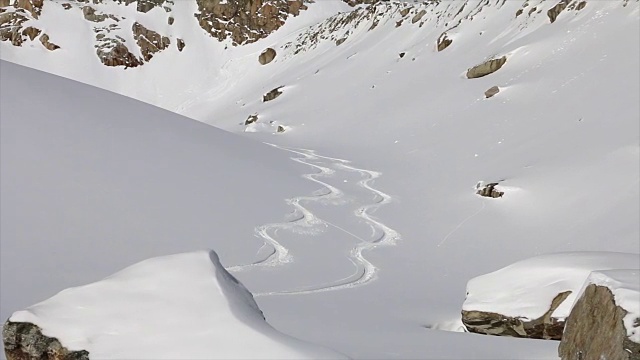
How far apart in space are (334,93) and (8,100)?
2677 cm

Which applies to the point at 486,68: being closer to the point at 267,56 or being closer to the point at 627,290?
the point at 627,290

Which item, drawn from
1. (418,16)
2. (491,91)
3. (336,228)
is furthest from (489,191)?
(418,16)

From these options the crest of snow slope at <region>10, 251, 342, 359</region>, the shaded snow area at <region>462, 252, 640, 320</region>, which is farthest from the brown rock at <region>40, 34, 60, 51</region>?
the crest of snow slope at <region>10, 251, 342, 359</region>

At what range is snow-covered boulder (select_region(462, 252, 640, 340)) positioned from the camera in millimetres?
6262

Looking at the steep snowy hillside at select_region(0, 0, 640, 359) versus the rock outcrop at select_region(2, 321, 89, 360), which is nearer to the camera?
the rock outcrop at select_region(2, 321, 89, 360)

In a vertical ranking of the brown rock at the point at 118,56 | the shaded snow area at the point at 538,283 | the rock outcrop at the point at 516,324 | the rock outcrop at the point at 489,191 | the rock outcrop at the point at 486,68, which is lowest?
the rock outcrop at the point at 516,324

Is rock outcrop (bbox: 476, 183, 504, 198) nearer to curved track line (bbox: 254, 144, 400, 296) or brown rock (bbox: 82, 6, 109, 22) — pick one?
curved track line (bbox: 254, 144, 400, 296)

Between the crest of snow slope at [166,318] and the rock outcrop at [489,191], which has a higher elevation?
the rock outcrop at [489,191]

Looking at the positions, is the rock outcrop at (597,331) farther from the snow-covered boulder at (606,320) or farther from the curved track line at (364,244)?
the curved track line at (364,244)

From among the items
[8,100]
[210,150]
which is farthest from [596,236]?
[8,100]

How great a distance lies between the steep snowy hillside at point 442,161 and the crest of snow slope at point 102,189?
2.21 ft

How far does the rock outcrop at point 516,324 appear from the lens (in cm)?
623

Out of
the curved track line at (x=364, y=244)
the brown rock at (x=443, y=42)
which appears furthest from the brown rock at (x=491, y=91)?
the brown rock at (x=443, y=42)

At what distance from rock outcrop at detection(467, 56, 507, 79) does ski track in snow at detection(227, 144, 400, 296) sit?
33.6 ft
